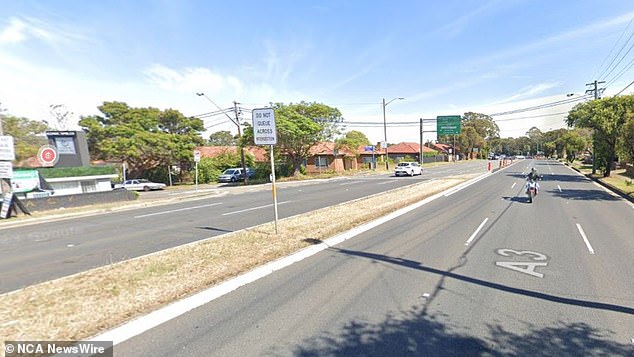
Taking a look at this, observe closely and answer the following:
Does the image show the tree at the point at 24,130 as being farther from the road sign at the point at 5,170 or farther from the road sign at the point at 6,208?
the road sign at the point at 6,208

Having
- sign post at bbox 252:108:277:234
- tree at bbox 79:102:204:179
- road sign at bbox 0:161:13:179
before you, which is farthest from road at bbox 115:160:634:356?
tree at bbox 79:102:204:179

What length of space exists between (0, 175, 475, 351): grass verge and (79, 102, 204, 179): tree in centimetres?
3037

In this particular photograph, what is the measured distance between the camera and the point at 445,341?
3.31 metres

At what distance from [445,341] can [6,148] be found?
18038 mm

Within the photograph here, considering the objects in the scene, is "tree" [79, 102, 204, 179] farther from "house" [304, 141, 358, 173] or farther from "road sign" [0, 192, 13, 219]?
"road sign" [0, 192, 13, 219]

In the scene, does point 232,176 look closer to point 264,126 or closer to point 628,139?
point 264,126

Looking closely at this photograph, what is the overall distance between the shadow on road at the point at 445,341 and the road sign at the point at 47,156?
2324cm

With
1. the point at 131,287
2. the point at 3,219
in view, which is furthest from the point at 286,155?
the point at 131,287

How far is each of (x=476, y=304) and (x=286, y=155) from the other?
36167mm

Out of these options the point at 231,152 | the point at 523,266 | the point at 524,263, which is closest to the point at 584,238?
the point at 524,263

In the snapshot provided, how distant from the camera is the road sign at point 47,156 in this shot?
19328 mm

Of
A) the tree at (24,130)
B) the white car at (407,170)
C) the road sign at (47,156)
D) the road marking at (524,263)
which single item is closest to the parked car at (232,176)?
the tree at (24,130)

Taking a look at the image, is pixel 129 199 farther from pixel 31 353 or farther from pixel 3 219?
pixel 31 353

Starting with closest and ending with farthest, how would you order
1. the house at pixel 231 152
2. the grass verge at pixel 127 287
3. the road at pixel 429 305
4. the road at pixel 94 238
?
the road at pixel 429 305 → the grass verge at pixel 127 287 → the road at pixel 94 238 → the house at pixel 231 152
